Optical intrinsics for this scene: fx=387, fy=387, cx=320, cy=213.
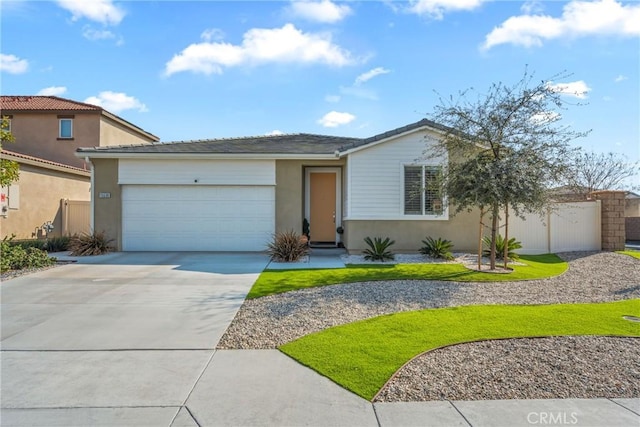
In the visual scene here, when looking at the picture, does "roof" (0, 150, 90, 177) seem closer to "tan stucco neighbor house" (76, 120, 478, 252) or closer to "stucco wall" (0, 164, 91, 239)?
"stucco wall" (0, 164, 91, 239)

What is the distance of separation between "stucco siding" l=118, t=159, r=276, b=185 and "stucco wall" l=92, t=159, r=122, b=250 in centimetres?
36

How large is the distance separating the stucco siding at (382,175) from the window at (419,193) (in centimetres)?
22

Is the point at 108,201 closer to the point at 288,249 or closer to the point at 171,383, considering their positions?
the point at 288,249

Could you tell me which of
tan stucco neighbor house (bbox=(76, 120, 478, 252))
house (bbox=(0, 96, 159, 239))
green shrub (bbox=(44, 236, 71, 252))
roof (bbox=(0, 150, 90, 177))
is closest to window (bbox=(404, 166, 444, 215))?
tan stucco neighbor house (bbox=(76, 120, 478, 252))

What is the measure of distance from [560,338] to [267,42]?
942 cm

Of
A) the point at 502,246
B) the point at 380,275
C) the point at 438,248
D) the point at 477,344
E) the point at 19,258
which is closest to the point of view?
the point at 477,344

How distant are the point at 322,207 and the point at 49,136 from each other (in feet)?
54.5

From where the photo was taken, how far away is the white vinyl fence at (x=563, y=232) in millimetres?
13180

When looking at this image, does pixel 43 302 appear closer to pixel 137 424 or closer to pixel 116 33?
pixel 137 424

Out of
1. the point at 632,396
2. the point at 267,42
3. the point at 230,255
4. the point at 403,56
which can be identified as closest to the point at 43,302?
the point at 230,255

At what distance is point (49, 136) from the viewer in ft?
69.1

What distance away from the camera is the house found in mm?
16469

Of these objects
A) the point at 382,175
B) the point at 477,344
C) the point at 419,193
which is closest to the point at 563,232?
the point at 419,193

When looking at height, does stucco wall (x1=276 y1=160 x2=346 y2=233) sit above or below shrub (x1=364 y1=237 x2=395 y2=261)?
above
